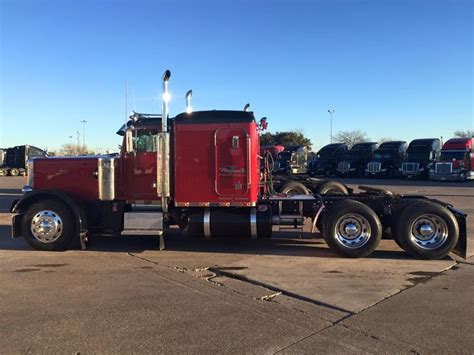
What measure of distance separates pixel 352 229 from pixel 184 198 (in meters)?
3.20

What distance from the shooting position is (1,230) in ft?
40.7

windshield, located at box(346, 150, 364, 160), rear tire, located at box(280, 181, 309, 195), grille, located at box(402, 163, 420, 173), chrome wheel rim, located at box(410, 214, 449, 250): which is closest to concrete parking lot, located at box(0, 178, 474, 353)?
chrome wheel rim, located at box(410, 214, 449, 250)

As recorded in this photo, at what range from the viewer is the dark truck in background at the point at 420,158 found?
38.5 meters

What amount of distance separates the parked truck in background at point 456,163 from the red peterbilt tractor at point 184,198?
2851 cm

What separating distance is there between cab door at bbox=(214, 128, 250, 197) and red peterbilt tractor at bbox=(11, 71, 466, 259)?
0.02 m

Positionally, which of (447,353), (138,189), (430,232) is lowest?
(447,353)

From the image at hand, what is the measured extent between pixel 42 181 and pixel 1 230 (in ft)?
10.9

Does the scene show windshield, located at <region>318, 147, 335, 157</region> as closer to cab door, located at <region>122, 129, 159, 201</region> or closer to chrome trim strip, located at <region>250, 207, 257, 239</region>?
chrome trim strip, located at <region>250, 207, 257, 239</region>

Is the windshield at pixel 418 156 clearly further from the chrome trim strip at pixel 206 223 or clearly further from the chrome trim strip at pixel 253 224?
the chrome trim strip at pixel 206 223

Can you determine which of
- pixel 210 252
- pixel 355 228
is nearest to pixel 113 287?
pixel 210 252

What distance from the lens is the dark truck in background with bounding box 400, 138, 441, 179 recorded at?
38500 millimetres

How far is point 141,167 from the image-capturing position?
9.79 m

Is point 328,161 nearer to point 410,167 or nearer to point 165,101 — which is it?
point 410,167

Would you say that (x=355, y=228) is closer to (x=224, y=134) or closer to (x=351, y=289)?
(x=351, y=289)
